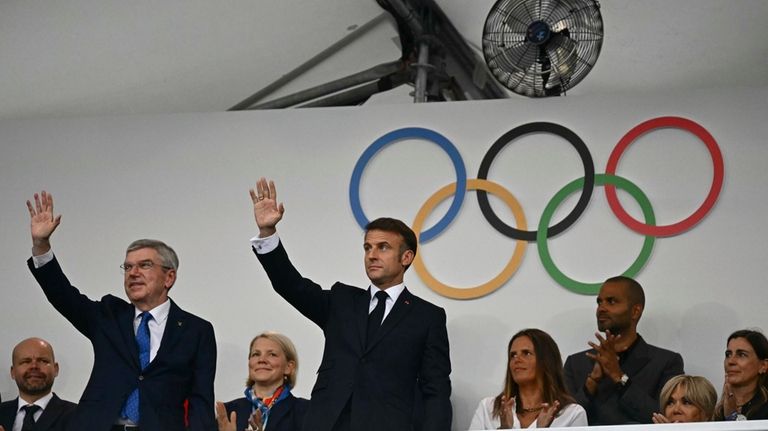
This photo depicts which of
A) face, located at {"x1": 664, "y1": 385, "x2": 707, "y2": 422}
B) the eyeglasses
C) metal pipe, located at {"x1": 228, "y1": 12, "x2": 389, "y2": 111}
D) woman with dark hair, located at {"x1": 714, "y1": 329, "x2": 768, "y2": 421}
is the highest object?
metal pipe, located at {"x1": 228, "y1": 12, "x2": 389, "y2": 111}

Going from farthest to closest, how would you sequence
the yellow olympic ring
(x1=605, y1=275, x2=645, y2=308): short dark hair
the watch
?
the yellow olympic ring → (x1=605, y1=275, x2=645, y2=308): short dark hair → the watch

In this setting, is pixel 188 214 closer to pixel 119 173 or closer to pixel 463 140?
pixel 119 173

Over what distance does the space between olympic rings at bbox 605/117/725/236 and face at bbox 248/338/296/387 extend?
201 centimetres

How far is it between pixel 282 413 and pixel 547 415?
1252 mm

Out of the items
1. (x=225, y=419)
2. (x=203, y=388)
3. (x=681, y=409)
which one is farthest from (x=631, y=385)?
(x=203, y=388)

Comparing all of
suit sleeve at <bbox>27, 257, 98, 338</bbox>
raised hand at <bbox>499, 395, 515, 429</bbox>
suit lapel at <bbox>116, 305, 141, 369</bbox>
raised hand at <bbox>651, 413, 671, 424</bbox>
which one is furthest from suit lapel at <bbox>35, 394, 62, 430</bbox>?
raised hand at <bbox>651, 413, 671, 424</bbox>

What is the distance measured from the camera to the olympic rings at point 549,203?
24.4 ft

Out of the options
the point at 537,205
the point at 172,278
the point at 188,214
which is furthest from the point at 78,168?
the point at 537,205

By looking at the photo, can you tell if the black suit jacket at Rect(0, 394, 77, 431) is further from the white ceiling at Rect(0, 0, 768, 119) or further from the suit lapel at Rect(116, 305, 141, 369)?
the white ceiling at Rect(0, 0, 768, 119)

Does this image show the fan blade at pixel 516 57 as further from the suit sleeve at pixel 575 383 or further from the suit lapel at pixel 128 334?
the suit lapel at pixel 128 334

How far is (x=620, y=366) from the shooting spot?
679 cm

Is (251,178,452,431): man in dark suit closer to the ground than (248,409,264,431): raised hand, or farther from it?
farther from it

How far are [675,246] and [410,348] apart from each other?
212cm

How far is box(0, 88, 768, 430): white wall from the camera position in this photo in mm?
7352
